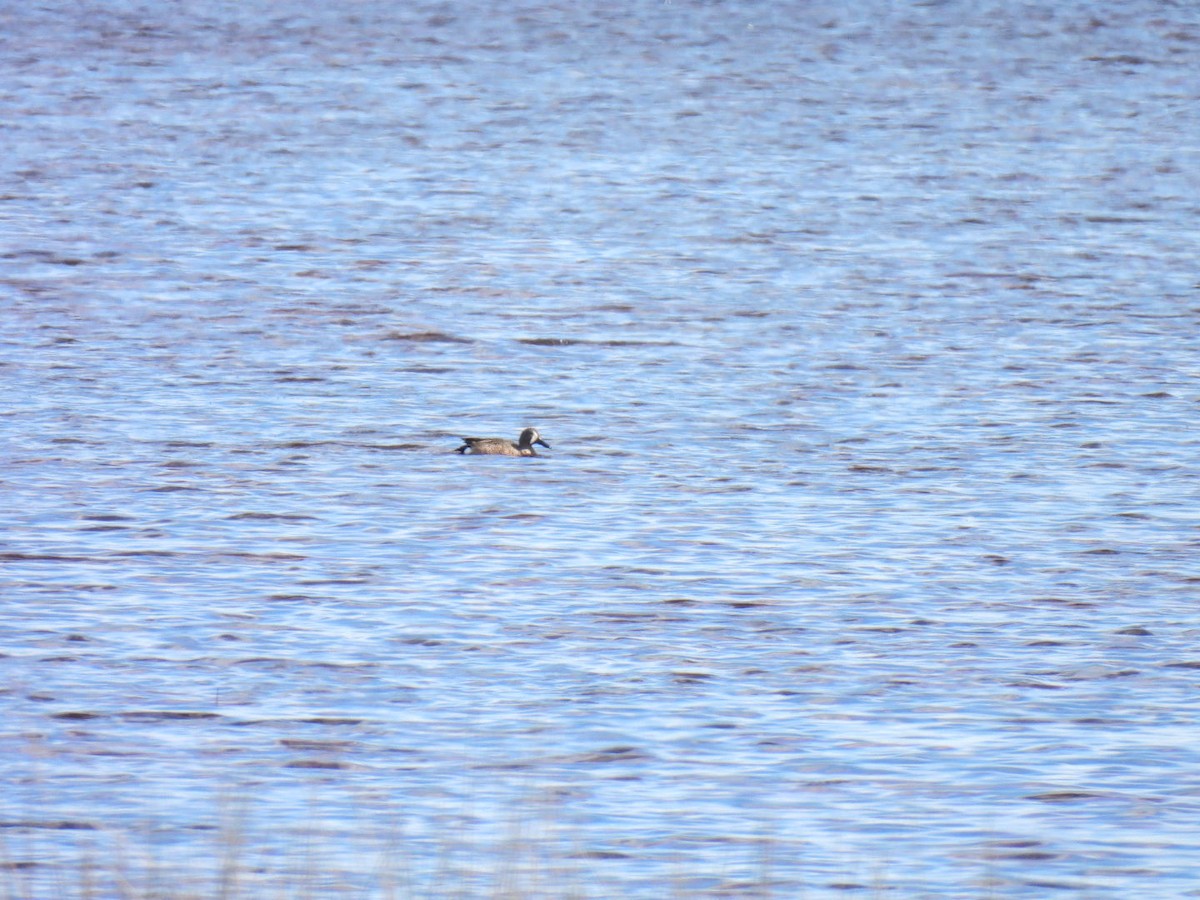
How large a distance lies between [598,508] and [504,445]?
1.56m

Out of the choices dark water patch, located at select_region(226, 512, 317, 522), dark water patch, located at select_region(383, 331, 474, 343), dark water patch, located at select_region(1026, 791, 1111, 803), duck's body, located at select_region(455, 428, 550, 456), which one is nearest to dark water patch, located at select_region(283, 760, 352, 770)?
dark water patch, located at select_region(1026, 791, 1111, 803)

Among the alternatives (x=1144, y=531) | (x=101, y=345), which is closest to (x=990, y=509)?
(x=1144, y=531)

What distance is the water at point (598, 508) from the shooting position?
1155 cm

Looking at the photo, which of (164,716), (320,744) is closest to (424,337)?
(164,716)

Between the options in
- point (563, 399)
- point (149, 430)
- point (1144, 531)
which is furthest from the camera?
Result: point (563, 399)

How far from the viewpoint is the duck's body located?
19.5 m

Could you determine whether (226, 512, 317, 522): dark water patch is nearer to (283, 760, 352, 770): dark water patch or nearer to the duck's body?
the duck's body

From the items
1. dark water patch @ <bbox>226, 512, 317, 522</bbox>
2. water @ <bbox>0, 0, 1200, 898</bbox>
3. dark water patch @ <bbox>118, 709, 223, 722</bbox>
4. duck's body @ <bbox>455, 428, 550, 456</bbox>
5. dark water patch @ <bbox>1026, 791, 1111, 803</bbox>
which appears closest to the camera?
water @ <bbox>0, 0, 1200, 898</bbox>

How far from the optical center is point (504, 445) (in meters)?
19.6

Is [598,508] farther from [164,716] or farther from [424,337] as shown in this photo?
[424,337]

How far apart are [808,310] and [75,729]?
14470 millimetres

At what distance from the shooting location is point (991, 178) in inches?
1410

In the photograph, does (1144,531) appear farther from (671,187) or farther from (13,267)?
(671,187)

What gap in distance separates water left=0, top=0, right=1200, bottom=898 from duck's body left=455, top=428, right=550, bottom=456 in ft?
0.36
